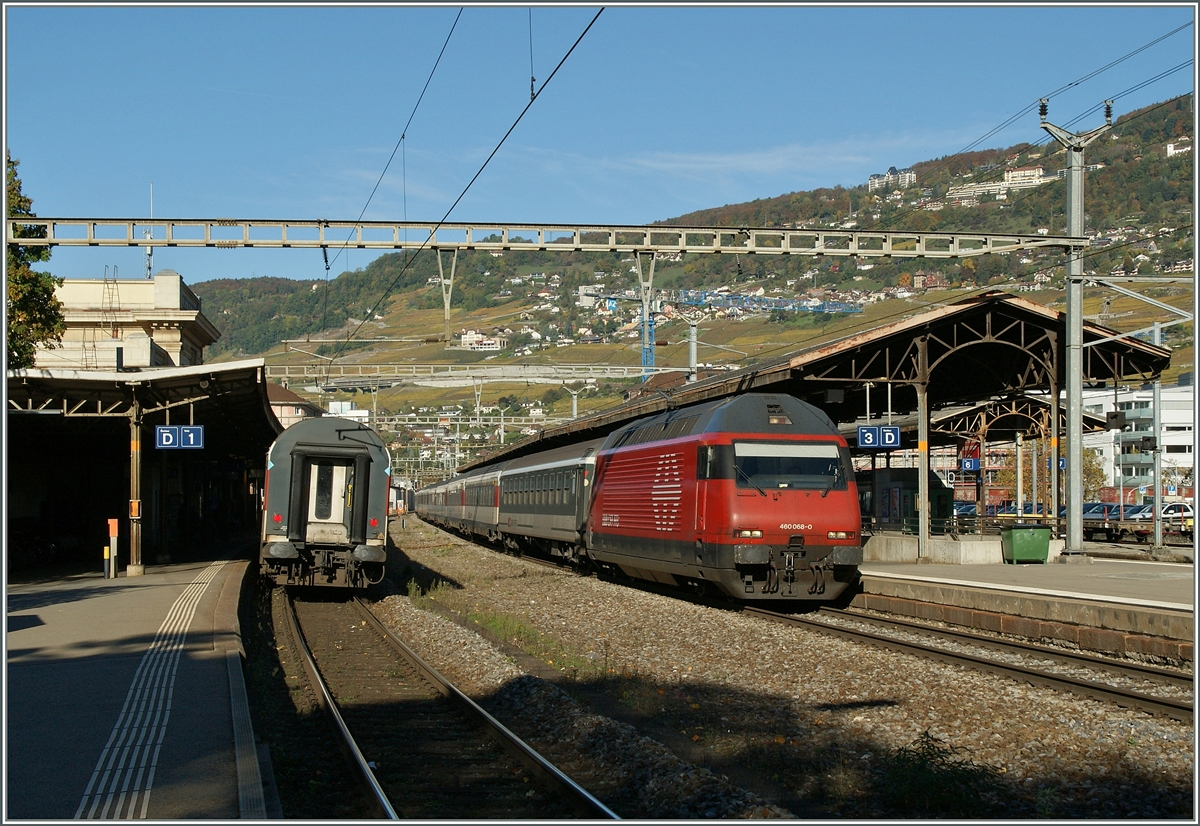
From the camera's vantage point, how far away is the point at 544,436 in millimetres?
40656

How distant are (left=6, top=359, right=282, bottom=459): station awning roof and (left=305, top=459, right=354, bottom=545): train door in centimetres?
495

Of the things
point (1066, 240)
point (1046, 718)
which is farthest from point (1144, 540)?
point (1046, 718)

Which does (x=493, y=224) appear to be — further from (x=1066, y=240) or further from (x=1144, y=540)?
(x=1144, y=540)

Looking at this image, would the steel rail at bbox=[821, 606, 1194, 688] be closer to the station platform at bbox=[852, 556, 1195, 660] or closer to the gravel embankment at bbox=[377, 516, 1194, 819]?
the station platform at bbox=[852, 556, 1195, 660]

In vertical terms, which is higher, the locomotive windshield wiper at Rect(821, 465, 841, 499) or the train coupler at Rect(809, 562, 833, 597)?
the locomotive windshield wiper at Rect(821, 465, 841, 499)

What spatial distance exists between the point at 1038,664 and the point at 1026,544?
12587 millimetres

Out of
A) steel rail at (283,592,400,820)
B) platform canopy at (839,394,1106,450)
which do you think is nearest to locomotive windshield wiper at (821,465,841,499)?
steel rail at (283,592,400,820)

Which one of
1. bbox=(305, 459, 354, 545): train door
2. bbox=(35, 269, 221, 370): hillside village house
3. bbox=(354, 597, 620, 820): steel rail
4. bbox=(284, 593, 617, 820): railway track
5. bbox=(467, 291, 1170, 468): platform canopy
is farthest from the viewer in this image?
bbox=(35, 269, 221, 370): hillside village house

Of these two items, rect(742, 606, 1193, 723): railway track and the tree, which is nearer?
rect(742, 606, 1193, 723): railway track

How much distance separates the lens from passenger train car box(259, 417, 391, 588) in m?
19.9

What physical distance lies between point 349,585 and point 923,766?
14.9m

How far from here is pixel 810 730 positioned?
9.41 metres

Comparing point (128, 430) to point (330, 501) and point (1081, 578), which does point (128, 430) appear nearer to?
point (330, 501)

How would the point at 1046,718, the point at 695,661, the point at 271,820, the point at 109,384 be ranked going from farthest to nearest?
the point at 109,384, the point at 695,661, the point at 1046,718, the point at 271,820
